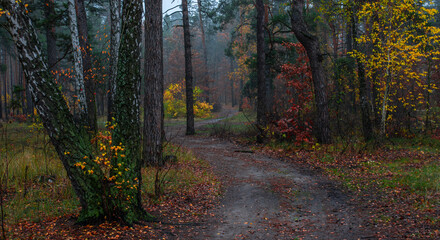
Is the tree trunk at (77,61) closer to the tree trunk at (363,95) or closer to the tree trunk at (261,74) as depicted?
the tree trunk at (261,74)

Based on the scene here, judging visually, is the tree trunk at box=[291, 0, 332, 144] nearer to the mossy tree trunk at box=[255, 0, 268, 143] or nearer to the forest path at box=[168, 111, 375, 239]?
the mossy tree trunk at box=[255, 0, 268, 143]

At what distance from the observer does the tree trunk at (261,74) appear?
13773 mm

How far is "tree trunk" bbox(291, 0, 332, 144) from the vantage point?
39.5 ft

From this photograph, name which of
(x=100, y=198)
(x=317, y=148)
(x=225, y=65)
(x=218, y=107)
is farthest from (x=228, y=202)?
(x=225, y=65)

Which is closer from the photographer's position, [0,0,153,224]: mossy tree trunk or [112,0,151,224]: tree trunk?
[0,0,153,224]: mossy tree trunk

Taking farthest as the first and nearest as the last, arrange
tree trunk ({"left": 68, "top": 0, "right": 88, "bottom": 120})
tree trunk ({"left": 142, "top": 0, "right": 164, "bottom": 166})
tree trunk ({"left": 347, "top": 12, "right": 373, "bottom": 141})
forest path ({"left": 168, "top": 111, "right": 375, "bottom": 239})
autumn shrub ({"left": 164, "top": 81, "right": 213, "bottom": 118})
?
autumn shrub ({"left": 164, "top": 81, "right": 213, "bottom": 118}) < tree trunk ({"left": 347, "top": 12, "right": 373, "bottom": 141}) < tree trunk ({"left": 68, "top": 0, "right": 88, "bottom": 120}) < tree trunk ({"left": 142, "top": 0, "right": 164, "bottom": 166}) < forest path ({"left": 168, "top": 111, "right": 375, "bottom": 239})

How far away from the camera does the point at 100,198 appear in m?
4.57

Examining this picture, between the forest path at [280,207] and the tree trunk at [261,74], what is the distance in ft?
14.1

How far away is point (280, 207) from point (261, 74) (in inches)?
342

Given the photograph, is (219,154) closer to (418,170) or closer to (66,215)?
(418,170)

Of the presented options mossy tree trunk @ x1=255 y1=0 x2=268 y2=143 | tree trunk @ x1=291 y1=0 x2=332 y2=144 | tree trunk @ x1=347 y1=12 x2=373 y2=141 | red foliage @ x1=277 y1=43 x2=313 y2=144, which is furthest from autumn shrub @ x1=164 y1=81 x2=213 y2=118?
tree trunk @ x1=347 y1=12 x2=373 y2=141

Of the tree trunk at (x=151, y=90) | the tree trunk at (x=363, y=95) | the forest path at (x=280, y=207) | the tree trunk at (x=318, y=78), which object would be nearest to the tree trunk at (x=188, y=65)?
the tree trunk at (x=318, y=78)

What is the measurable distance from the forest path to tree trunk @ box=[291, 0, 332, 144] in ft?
9.44

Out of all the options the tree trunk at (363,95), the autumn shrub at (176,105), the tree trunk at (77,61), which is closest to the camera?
the tree trunk at (77,61)
